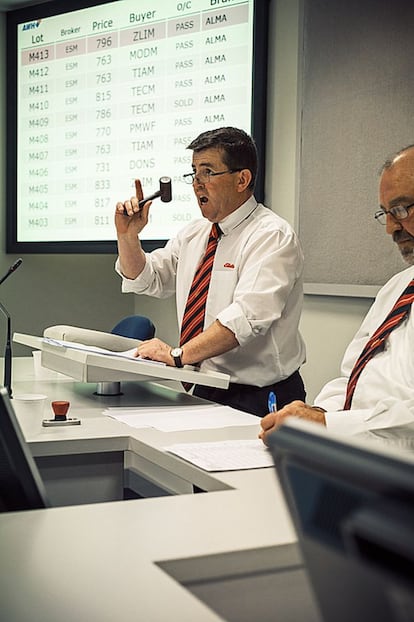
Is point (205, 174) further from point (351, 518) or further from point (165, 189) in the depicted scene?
point (351, 518)

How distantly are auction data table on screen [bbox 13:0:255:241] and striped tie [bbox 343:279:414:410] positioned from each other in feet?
6.47

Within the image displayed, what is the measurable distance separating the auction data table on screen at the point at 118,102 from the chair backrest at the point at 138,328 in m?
0.65

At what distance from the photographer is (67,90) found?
4.38 metres

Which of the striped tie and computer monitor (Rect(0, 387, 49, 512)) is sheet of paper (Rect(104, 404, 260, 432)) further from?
computer monitor (Rect(0, 387, 49, 512))

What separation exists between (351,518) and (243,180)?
2.40m

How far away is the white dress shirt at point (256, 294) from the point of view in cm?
247

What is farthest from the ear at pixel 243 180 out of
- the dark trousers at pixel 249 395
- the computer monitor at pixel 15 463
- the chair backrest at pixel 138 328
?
the computer monitor at pixel 15 463

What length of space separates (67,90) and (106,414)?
9.05ft

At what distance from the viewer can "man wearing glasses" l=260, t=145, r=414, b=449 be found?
1.63 metres

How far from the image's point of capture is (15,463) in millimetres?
955

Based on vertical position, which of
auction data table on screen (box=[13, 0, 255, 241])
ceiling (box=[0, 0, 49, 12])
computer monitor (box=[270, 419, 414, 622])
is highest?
ceiling (box=[0, 0, 49, 12])

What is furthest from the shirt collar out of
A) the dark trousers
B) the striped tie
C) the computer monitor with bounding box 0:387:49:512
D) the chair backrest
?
the computer monitor with bounding box 0:387:49:512

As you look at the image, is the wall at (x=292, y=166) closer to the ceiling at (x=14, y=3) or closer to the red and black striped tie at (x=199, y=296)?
the red and black striped tie at (x=199, y=296)

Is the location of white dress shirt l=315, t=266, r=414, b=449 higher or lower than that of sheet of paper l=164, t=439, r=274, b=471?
higher
